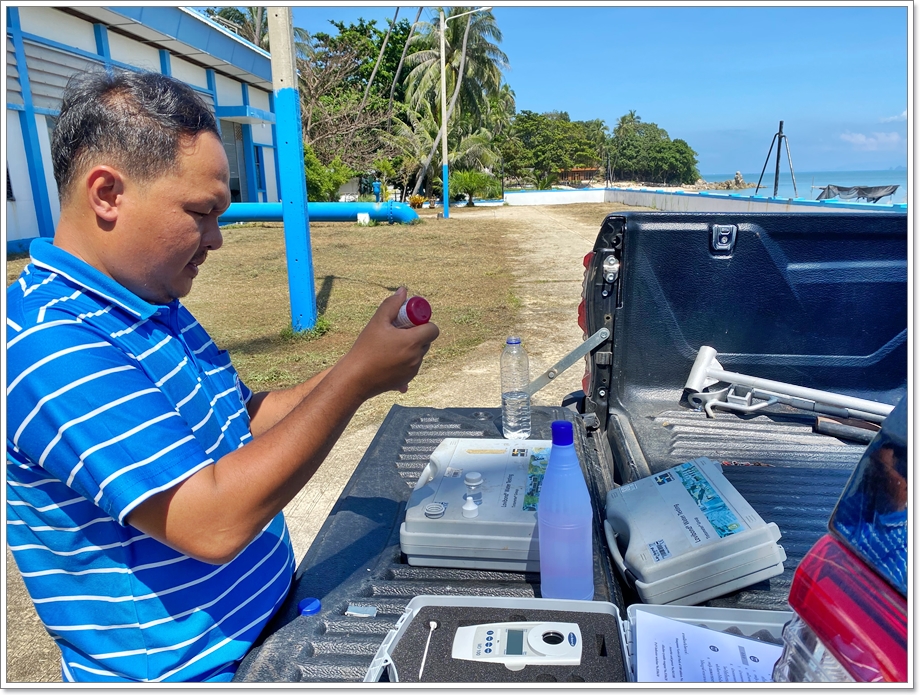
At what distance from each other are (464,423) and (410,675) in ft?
5.00

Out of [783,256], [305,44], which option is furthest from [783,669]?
[305,44]

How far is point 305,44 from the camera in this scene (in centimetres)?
3325

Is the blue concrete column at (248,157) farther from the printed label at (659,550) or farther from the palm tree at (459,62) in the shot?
the printed label at (659,550)

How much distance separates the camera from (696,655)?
1254mm

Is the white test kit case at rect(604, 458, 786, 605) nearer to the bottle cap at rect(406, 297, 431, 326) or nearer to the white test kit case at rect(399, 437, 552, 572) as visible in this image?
the white test kit case at rect(399, 437, 552, 572)

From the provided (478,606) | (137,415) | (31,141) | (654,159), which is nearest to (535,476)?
(478,606)

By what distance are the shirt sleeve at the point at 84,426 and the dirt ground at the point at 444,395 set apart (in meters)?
1.34

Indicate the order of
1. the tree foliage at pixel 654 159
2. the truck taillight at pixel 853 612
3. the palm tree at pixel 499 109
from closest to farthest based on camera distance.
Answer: the truck taillight at pixel 853 612 → the palm tree at pixel 499 109 → the tree foliage at pixel 654 159

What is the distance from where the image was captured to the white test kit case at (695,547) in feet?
5.36

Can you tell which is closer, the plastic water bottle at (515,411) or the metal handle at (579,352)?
the plastic water bottle at (515,411)

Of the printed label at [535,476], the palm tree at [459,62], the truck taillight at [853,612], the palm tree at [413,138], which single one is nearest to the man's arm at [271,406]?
the printed label at [535,476]

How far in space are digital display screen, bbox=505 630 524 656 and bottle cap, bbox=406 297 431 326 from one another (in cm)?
69

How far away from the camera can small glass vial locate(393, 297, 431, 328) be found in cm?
141

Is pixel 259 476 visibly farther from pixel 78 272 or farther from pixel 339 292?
pixel 339 292
